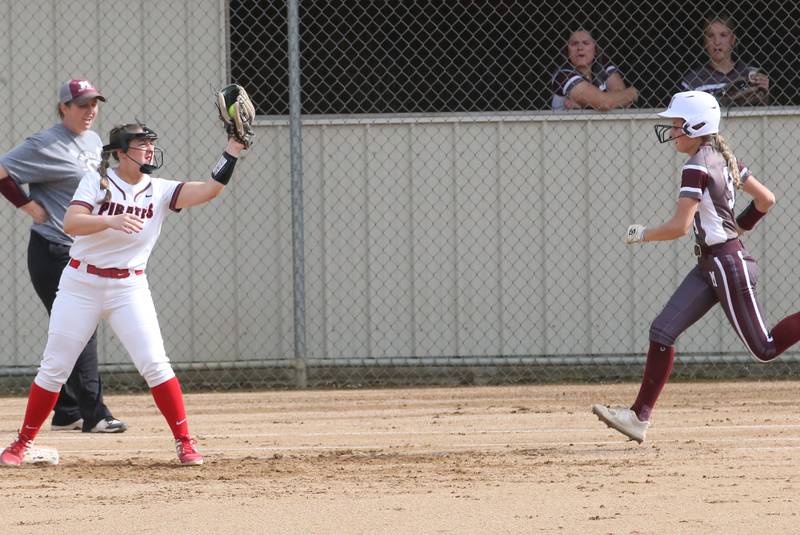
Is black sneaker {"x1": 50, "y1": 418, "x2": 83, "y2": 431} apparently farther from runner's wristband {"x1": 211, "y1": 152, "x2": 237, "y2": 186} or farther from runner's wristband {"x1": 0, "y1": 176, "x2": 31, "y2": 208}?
runner's wristband {"x1": 211, "y1": 152, "x2": 237, "y2": 186}

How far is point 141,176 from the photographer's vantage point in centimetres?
685

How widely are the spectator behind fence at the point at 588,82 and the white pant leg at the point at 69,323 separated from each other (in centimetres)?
493

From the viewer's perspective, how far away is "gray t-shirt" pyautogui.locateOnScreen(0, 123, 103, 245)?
781 cm

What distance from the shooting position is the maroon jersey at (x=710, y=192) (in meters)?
6.88

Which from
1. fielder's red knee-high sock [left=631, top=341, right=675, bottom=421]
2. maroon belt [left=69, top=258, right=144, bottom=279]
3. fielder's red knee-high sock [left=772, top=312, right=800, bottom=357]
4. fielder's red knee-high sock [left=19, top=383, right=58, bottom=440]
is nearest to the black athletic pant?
fielder's red knee-high sock [left=19, top=383, right=58, bottom=440]

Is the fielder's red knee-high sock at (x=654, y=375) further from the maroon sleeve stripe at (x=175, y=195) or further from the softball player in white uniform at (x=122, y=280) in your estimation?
the maroon sleeve stripe at (x=175, y=195)

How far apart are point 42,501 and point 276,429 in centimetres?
274

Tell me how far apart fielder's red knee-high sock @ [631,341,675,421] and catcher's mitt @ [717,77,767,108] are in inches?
149

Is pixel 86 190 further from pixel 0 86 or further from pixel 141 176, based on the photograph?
pixel 0 86

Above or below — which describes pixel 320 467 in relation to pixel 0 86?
below

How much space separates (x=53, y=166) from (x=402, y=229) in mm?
3404

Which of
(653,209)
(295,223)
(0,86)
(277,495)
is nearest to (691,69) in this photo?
(653,209)

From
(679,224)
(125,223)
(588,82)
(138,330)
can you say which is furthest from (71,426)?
(588,82)

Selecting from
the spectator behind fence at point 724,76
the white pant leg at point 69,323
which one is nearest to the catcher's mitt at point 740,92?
the spectator behind fence at point 724,76
